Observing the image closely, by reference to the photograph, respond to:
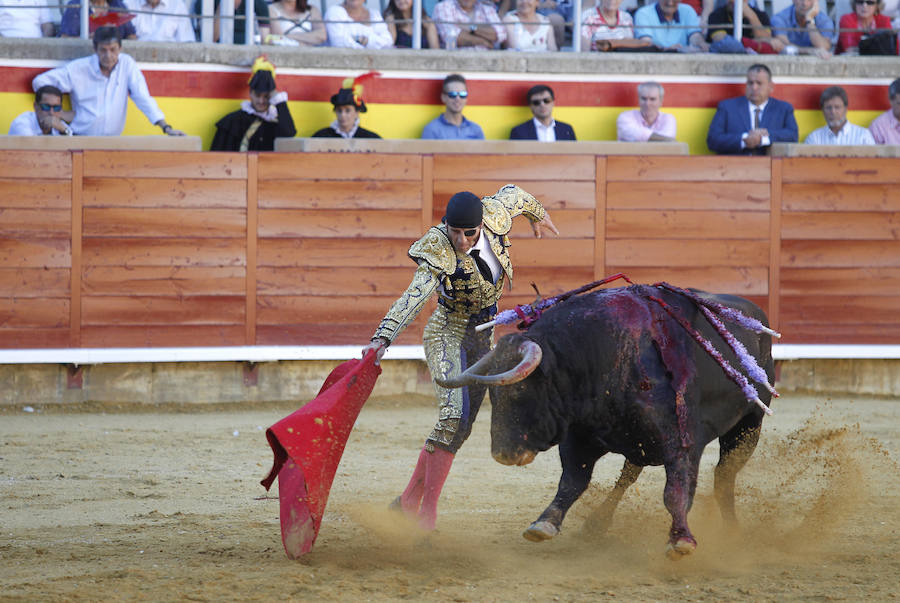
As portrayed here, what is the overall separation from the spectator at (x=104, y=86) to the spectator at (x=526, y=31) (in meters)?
2.31

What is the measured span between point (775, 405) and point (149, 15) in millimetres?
4550

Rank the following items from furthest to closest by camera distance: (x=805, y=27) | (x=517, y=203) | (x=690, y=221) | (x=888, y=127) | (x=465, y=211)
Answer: (x=805, y=27)
(x=888, y=127)
(x=690, y=221)
(x=517, y=203)
(x=465, y=211)

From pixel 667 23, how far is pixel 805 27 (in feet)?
3.21

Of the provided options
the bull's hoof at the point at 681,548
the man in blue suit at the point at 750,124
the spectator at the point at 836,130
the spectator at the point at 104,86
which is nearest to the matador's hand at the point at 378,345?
the bull's hoof at the point at 681,548

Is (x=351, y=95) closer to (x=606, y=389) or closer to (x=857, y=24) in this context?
(x=857, y=24)

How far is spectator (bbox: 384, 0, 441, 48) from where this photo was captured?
26.3 ft

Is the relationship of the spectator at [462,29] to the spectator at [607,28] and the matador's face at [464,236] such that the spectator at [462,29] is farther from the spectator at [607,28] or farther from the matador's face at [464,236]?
the matador's face at [464,236]

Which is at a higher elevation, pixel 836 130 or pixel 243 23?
pixel 243 23

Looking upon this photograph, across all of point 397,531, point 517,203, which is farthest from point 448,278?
point 397,531

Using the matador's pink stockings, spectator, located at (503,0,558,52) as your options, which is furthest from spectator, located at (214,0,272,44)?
the matador's pink stockings

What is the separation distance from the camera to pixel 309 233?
7.45 metres

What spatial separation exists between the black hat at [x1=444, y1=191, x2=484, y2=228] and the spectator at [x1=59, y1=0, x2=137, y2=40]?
4.21 metres

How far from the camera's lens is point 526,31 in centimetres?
810

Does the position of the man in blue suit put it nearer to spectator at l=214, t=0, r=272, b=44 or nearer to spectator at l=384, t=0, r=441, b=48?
spectator at l=384, t=0, r=441, b=48
